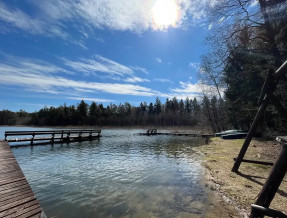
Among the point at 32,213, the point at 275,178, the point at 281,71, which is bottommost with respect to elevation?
the point at 32,213

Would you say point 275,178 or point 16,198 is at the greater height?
point 275,178

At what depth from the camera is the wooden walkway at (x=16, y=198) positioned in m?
3.14

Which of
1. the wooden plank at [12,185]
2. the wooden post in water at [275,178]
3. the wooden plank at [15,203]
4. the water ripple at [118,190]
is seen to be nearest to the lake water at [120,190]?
the water ripple at [118,190]

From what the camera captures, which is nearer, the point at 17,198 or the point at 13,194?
the point at 17,198

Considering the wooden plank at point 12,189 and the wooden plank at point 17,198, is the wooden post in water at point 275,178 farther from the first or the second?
the wooden plank at point 12,189

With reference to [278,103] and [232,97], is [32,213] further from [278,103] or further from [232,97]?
[232,97]

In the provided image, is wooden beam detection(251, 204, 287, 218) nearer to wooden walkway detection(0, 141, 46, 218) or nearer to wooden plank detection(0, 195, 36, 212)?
wooden walkway detection(0, 141, 46, 218)

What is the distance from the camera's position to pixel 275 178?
9.18 feet

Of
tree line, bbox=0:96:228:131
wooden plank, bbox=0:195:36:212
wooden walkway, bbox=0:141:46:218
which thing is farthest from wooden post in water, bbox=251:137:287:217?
tree line, bbox=0:96:228:131

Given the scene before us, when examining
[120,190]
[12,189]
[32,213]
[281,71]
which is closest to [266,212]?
[281,71]

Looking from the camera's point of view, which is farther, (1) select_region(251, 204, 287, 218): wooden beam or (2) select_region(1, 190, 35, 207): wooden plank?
(2) select_region(1, 190, 35, 207): wooden plank

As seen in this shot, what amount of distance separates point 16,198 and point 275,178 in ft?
16.4

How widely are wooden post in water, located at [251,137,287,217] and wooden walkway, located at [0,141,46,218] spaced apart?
153 inches

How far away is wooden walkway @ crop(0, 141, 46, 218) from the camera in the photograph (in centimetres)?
314
